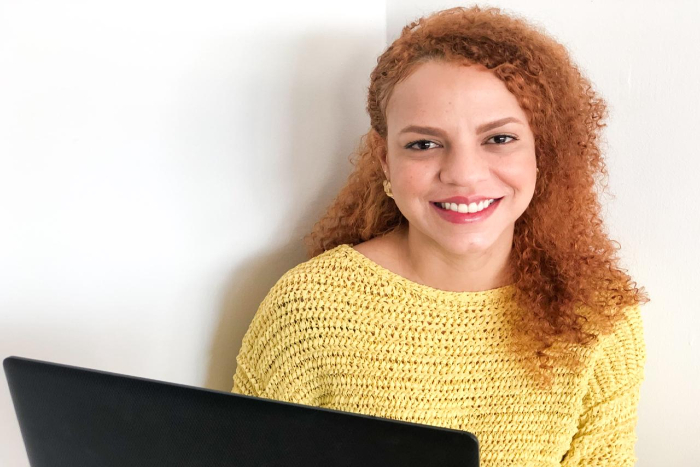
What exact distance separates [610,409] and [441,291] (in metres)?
0.33

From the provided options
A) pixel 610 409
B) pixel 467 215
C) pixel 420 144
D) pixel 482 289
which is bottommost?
pixel 610 409

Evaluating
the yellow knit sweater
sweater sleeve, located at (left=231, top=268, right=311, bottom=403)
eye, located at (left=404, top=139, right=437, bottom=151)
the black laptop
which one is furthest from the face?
the black laptop

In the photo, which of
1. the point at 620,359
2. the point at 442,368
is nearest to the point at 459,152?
the point at 442,368

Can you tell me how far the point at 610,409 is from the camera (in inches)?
43.5

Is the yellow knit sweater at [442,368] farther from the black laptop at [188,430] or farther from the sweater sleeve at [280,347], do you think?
the black laptop at [188,430]

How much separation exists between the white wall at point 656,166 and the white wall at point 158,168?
1.47 feet

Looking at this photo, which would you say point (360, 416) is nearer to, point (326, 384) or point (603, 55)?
point (326, 384)

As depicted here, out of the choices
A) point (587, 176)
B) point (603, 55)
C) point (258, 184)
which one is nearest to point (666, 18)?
point (603, 55)

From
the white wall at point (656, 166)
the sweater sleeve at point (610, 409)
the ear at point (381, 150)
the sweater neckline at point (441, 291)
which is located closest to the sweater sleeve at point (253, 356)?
the sweater neckline at point (441, 291)

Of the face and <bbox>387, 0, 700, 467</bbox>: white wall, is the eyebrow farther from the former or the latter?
<bbox>387, 0, 700, 467</bbox>: white wall

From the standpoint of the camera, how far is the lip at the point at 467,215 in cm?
103

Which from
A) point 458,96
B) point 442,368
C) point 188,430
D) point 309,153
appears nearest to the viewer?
point 188,430

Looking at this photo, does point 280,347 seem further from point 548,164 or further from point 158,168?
point 548,164

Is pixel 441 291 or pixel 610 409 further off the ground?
pixel 441 291
